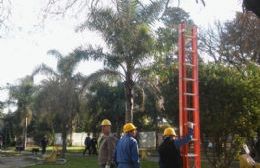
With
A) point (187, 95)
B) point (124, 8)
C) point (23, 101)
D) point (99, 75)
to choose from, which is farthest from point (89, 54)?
point (23, 101)

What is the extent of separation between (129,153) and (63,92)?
29.0 meters

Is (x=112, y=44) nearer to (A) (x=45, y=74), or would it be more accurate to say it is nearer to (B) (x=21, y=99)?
(A) (x=45, y=74)

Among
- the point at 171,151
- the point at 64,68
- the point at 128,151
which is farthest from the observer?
the point at 64,68

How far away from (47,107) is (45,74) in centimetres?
312

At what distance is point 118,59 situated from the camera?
87.0ft

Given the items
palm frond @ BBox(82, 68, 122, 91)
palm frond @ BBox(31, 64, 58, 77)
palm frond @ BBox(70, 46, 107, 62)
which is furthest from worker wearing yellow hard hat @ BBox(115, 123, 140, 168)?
palm frond @ BBox(31, 64, 58, 77)

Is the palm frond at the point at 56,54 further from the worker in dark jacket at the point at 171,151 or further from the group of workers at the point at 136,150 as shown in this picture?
the worker in dark jacket at the point at 171,151

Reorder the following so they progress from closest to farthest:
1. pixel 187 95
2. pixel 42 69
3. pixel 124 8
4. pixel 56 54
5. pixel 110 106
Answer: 1. pixel 124 8
2. pixel 187 95
3. pixel 56 54
4. pixel 42 69
5. pixel 110 106

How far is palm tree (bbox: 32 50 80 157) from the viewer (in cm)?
3855

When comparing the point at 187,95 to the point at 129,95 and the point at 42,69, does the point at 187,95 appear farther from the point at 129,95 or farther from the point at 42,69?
the point at 42,69

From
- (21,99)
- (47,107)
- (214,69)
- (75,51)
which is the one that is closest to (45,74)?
(47,107)

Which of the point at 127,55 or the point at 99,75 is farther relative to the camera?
the point at 99,75

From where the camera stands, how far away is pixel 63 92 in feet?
129

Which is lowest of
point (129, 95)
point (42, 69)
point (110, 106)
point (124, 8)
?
point (129, 95)
